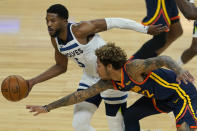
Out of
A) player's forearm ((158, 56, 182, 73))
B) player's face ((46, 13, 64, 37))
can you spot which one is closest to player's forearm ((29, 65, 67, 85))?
player's face ((46, 13, 64, 37))

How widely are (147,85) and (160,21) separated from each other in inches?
68.3

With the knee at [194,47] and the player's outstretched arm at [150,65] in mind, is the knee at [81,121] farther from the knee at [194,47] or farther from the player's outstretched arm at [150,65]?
the knee at [194,47]

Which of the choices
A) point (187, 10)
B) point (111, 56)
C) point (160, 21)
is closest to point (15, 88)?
point (111, 56)

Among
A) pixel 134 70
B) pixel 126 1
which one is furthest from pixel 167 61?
pixel 126 1

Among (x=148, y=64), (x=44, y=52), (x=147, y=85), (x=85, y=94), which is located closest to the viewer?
(x=148, y=64)

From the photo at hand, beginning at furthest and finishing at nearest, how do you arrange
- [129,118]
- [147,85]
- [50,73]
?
[50,73]
[129,118]
[147,85]

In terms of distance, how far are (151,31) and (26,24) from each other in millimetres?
4347

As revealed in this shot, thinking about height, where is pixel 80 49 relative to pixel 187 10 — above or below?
below

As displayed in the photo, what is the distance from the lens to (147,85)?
156 inches

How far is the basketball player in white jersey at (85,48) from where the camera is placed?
4293 mm

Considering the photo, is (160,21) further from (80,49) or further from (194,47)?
(80,49)

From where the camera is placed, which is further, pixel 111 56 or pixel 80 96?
pixel 80 96

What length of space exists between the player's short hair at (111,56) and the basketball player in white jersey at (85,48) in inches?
→ 21.6

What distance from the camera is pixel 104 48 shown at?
12.6 feet
